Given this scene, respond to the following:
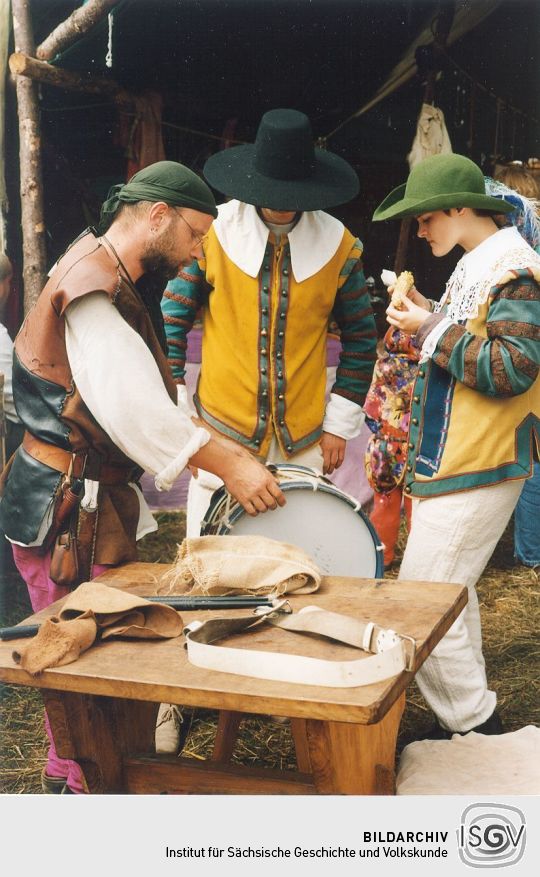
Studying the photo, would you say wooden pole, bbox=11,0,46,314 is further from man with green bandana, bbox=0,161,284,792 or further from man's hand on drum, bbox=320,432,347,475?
man's hand on drum, bbox=320,432,347,475

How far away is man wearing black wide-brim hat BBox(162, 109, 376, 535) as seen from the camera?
331 centimetres

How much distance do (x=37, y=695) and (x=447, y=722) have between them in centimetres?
163

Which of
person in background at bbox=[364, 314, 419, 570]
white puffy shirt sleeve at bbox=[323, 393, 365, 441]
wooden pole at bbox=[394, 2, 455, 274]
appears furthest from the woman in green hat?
person in background at bbox=[364, 314, 419, 570]

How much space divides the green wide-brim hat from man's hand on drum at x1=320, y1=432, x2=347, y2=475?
90cm

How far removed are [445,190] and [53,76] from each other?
4.89ft

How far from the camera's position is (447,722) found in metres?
3.21

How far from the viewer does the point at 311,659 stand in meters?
2.01

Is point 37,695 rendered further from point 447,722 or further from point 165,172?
point 165,172

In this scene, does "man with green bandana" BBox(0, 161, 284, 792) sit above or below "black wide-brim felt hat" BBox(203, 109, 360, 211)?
below

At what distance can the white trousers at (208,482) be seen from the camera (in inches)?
138

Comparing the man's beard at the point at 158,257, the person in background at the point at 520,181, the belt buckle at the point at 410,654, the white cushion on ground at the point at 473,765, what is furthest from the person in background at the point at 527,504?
the belt buckle at the point at 410,654

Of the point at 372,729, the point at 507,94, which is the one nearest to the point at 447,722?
the point at 372,729
